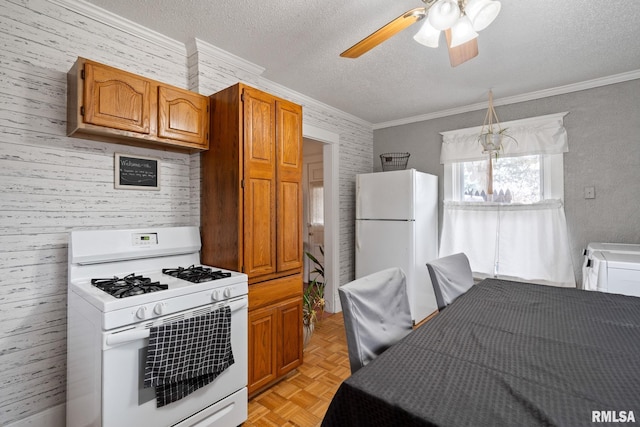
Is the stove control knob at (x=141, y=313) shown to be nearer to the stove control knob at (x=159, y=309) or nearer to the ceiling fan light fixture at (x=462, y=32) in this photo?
the stove control knob at (x=159, y=309)

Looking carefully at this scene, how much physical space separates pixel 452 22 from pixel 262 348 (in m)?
2.13

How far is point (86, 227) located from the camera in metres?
1.85

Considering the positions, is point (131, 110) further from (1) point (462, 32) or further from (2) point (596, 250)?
(2) point (596, 250)

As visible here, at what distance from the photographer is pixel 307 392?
7.05 feet

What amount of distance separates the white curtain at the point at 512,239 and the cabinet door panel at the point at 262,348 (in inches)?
94.3

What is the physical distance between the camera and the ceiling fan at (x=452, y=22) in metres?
1.32

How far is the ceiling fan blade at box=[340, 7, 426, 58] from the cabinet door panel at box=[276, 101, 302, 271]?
737 millimetres

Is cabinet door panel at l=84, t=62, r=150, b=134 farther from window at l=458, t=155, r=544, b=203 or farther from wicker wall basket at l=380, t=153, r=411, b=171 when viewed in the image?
window at l=458, t=155, r=544, b=203

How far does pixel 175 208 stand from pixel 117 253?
52cm

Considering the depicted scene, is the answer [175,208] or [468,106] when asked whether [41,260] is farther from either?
[468,106]

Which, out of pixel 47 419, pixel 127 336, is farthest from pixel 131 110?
pixel 47 419

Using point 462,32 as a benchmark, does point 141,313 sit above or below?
below

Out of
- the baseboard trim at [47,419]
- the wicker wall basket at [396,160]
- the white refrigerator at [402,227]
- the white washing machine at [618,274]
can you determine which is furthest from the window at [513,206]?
the baseboard trim at [47,419]

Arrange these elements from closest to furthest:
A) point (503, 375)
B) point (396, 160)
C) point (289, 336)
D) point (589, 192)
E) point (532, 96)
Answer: point (503, 375) < point (289, 336) < point (589, 192) < point (532, 96) < point (396, 160)
